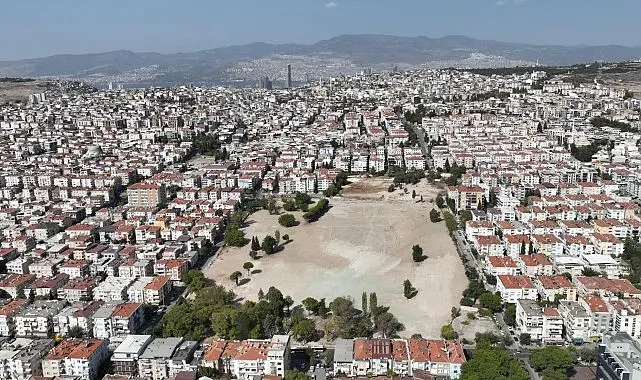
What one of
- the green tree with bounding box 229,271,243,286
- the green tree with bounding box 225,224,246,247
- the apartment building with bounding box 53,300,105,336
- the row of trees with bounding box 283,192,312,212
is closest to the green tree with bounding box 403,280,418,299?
the green tree with bounding box 229,271,243,286

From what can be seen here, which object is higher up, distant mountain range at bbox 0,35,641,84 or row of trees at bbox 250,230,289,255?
distant mountain range at bbox 0,35,641,84

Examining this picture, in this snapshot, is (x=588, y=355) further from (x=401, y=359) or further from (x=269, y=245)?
(x=269, y=245)

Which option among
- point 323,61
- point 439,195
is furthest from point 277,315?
point 323,61

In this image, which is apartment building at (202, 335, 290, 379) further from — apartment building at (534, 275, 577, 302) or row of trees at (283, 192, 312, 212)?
row of trees at (283, 192, 312, 212)

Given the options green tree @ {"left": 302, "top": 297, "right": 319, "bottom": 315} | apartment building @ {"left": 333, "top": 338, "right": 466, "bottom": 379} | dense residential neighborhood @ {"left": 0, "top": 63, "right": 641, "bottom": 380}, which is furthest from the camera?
green tree @ {"left": 302, "top": 297, "right": 319, "bottom": 315}

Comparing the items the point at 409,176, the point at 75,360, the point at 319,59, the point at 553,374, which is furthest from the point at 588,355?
the point at 319,59

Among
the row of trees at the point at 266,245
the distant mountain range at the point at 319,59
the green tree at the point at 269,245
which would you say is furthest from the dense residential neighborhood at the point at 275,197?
the distant mountain range at the point at 319,59
